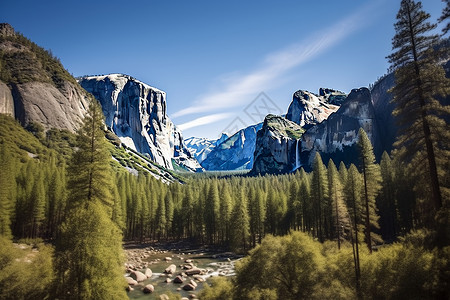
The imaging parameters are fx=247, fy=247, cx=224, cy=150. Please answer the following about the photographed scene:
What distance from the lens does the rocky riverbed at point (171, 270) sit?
40.1 m

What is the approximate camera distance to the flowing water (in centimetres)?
3953

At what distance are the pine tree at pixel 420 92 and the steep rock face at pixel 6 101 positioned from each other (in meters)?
204

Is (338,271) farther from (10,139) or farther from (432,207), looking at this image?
(10,139)

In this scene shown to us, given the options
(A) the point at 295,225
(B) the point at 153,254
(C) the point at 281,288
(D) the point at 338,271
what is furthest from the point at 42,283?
(A) the point at 295,225

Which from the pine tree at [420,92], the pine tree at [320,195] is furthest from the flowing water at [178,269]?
the pine tree at [420,92]

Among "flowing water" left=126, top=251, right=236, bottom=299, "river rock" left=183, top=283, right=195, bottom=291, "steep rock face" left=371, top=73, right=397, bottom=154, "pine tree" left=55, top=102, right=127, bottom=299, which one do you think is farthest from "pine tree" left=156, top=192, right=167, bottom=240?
"steep rock face" left=371, top=73, right=397, bottom=154

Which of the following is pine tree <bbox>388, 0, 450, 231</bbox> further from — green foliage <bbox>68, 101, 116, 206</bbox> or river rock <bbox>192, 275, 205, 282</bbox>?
river rock <bbox>192, 275, 205, 282</bbox>

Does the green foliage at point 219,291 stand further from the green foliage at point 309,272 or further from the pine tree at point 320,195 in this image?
the pine tree at point 320,195

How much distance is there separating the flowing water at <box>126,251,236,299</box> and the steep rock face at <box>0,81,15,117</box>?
156 metres

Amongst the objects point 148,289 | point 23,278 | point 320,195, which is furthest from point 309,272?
point 320,195

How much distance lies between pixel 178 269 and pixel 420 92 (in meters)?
53.4

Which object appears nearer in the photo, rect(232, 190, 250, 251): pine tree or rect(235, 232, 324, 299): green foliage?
rect(235, 232, 324, 299): green foliage

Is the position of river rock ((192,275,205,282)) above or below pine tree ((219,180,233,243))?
below

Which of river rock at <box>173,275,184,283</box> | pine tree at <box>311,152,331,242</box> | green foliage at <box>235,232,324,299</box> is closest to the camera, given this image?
green foliage at <box>235,232,324,299</box>
